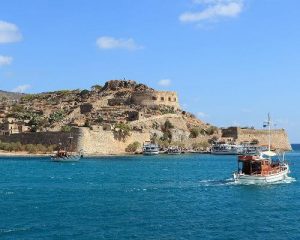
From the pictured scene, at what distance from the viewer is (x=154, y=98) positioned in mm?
99250

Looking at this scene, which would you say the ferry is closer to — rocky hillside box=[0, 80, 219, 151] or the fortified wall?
rocky hillside box=[0, 80, 219, 151]

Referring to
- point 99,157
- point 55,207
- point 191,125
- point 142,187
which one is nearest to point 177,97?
point 191,125

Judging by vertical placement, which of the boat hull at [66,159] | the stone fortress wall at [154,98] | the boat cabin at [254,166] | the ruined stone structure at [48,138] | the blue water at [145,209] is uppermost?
the stone fortress wall at [154,98]

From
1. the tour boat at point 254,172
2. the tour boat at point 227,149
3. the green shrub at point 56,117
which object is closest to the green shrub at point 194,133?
the tour boat at point 227,149

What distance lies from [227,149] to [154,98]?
16132 mm

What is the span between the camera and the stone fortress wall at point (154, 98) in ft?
325

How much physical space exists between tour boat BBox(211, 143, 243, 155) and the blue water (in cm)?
4810

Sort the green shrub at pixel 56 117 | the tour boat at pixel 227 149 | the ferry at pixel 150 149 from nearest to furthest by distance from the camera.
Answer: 1. the ferry at pixel 150 149
2. the green shrub at pixel 56 117
3. the tour boat at pixel 227 149

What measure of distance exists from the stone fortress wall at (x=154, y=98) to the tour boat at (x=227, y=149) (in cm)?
1336

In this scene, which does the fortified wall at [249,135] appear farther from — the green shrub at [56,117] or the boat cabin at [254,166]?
the boat cabin at [254,166]

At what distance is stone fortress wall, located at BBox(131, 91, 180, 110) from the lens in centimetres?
9901

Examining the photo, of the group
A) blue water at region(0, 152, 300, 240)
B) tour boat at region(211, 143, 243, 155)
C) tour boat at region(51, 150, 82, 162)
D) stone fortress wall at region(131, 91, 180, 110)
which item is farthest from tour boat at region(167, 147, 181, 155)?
blue water at region(0, 152, 300, 240)

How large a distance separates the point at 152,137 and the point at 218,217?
61.7 m

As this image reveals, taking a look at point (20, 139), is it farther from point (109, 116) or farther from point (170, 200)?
point (170, 200)
